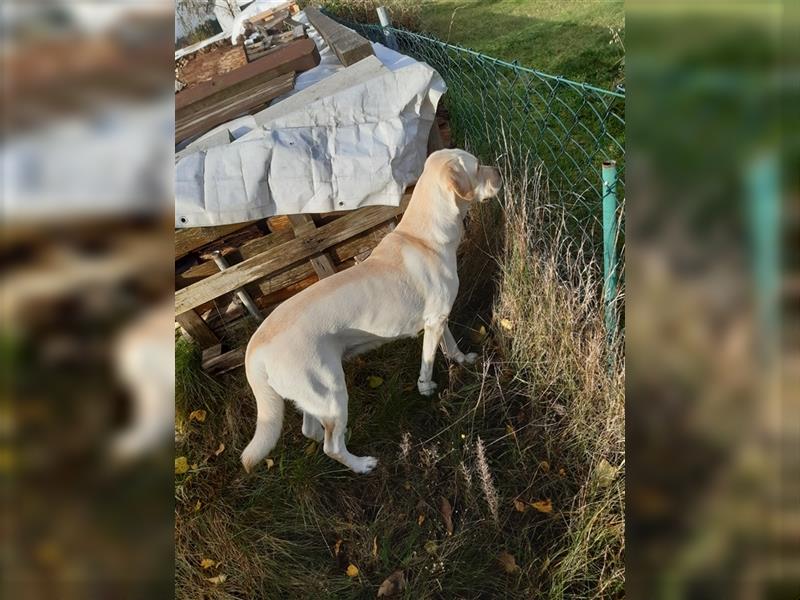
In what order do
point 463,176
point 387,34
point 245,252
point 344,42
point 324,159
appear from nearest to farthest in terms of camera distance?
point 463,176
point 324,159
point 245,252
point 344,42
point 387,34

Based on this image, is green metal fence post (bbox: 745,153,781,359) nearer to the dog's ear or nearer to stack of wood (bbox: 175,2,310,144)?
the dog's ear

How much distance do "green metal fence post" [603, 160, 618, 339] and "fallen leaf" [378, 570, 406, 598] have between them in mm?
1397

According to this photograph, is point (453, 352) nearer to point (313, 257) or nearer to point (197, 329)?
point (313, 257)

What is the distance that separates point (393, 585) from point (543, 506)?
0.74 meters

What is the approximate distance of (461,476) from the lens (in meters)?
2.46

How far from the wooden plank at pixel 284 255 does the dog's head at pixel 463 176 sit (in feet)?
1.82

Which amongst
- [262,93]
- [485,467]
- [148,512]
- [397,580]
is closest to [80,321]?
[148,512]

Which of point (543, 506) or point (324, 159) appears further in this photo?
point (324, 159)

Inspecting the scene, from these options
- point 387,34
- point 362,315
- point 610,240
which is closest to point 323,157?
point 362,315

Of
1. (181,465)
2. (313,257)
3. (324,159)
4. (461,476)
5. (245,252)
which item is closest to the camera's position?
(461,476)

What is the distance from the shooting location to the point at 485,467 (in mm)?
2105

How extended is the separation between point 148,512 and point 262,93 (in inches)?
141

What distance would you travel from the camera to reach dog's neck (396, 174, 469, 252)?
8.66 ft

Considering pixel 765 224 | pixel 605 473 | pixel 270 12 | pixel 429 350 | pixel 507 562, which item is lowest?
pixel 507 562
